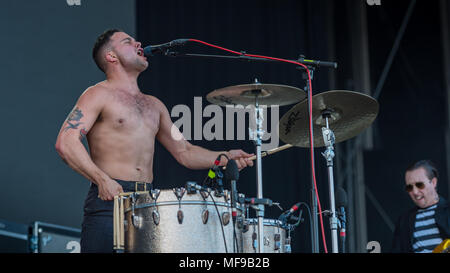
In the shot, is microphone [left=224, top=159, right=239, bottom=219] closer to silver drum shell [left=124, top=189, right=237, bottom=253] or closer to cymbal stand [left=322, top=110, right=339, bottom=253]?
silver drum shell [left=124, top=189, right=237, bottom=253]

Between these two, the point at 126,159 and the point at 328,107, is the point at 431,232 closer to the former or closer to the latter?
the point at 328,107

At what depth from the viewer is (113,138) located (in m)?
3.61

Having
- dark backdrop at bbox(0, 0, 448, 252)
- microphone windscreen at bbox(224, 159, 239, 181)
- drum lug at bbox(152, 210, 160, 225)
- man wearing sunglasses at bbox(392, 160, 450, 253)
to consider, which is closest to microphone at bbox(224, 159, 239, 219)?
microphone windscreen at bbox(224, 159, 239, 181)

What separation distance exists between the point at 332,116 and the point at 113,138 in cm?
124

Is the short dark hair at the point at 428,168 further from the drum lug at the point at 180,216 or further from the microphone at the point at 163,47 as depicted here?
the drum lug at the point at 180,216

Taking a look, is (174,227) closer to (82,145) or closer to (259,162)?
(259,162)

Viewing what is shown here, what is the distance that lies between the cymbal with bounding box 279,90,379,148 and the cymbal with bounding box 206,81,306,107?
0.09 metres

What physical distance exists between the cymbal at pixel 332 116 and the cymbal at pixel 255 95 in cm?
9

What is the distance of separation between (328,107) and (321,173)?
215cm

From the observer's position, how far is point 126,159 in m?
3.59

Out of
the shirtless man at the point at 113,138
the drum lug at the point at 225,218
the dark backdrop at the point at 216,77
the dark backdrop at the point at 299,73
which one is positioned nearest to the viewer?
the drum lug at the point at 225,218

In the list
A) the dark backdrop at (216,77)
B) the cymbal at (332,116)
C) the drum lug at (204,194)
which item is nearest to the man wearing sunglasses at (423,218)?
the dark backdrop at (216,77)

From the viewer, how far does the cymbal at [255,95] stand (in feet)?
11.2

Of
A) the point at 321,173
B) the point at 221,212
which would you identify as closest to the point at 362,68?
the point at 321,173
